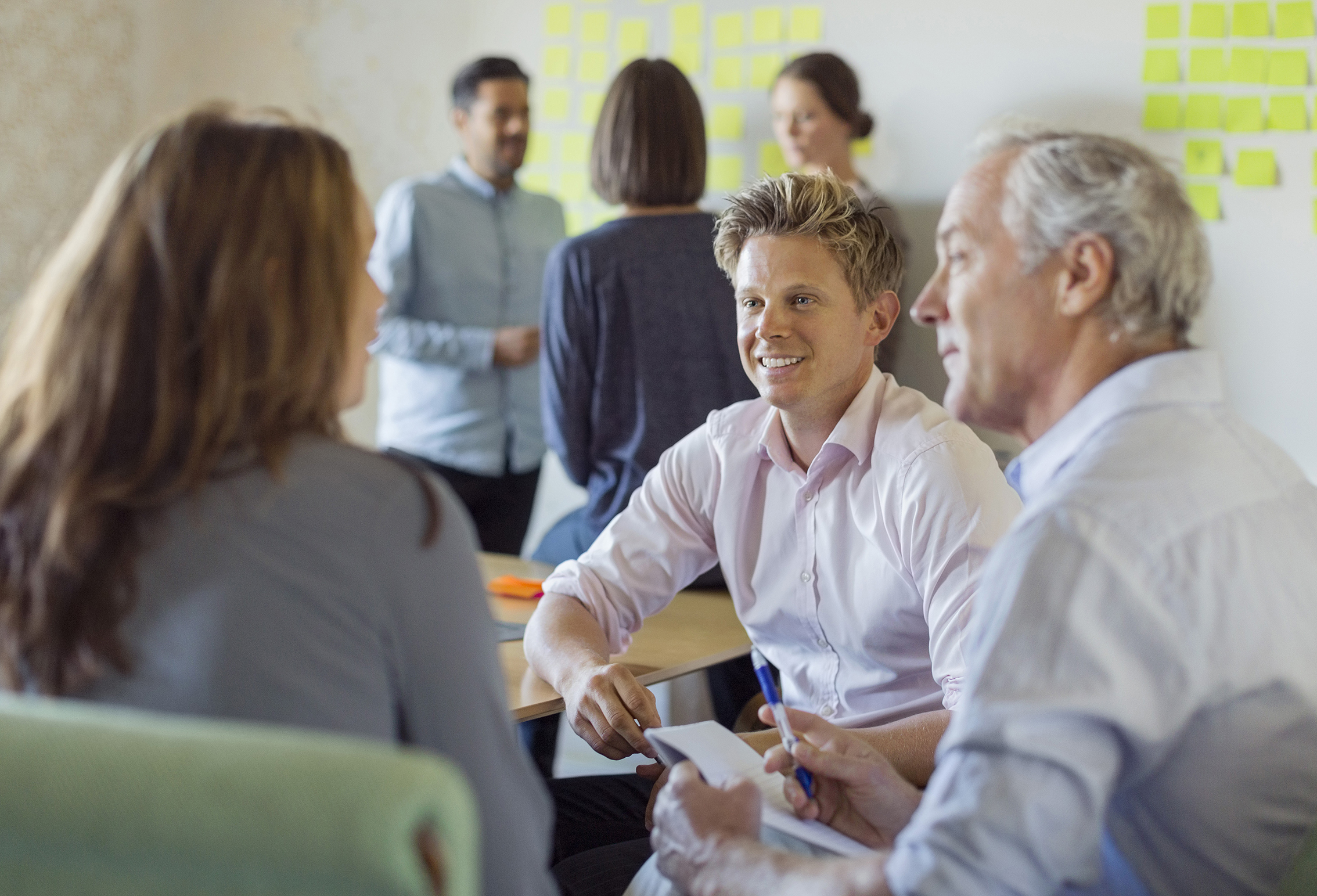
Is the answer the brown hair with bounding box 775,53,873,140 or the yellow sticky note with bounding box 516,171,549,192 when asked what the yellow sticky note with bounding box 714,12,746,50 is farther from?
the yellow sticky note with bounding box 516,171,549,192

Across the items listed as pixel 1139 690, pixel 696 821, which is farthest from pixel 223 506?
pixel 1139 690

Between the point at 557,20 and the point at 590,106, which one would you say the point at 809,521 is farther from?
the point at 557,20

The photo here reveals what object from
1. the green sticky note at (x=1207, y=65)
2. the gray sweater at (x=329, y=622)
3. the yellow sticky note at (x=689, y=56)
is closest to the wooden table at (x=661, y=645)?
the gray sweater at (x=329, y=622)

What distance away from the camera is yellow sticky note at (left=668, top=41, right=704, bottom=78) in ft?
11.0

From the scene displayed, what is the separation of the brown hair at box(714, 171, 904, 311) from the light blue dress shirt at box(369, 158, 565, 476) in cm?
139

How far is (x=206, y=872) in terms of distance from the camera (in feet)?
2.19

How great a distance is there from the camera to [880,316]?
71.7 inches

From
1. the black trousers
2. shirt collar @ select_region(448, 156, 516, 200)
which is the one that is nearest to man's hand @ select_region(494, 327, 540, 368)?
the black trousers

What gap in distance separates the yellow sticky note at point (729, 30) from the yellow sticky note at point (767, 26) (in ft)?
0.10

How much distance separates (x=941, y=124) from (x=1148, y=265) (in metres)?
2.04

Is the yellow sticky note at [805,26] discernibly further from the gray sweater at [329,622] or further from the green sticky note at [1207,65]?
the gray sweater at [329,622]

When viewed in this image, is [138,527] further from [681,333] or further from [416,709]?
[681,333]

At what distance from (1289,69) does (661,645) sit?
73.9 inches

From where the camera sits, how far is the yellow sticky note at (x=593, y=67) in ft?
11.6
